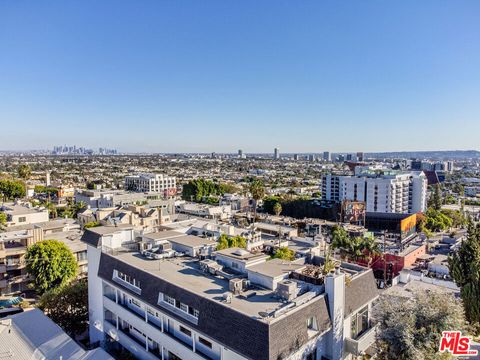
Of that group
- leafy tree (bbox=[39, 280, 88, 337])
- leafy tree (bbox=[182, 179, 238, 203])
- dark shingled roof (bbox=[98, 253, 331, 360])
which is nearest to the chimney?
dark shingled roof (bbox=[98, 253, 331, 360])

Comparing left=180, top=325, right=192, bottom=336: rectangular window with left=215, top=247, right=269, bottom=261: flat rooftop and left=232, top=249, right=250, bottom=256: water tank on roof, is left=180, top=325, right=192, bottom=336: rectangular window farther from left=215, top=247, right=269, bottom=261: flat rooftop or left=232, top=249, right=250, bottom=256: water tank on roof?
left=232, top=249, right=250, bottom=256: water tank on roof

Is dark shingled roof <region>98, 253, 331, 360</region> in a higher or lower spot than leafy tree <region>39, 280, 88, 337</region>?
higher

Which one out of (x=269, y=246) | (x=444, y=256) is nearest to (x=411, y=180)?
(x=444, y=256)

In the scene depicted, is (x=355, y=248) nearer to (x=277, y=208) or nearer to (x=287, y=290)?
(x=287, y=290)

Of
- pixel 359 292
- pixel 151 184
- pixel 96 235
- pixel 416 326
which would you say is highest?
pixel 96 235

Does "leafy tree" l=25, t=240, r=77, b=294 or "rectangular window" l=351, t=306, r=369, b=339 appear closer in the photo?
"rectangular window" l=351, t=306, r=369, b=339

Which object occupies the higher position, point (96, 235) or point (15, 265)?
point (96, 235)

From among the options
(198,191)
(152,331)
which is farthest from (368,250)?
(198,191)

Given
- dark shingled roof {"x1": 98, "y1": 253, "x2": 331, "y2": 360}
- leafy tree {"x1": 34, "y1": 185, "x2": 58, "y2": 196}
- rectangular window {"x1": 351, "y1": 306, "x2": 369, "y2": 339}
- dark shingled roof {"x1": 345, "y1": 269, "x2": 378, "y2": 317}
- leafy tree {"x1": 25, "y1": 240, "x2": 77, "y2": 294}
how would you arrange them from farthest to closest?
leafy tree {"x1": 34, "y1": 185, "x2": 58, "y2": 196}, leafy tree {"x1": 25, "y1": 240, "x2": 77, "y2": 294}, rectangular window {"x1": 351, "y1": 306, "x2": 369, "y2": 339}, dark shingled roof {"x1": 345, "y1": 269, "x2": 378, "y2": 317}, dark shingled roof {"x1": 98, "y1": 253, "x2": 331, "y2": 360}
